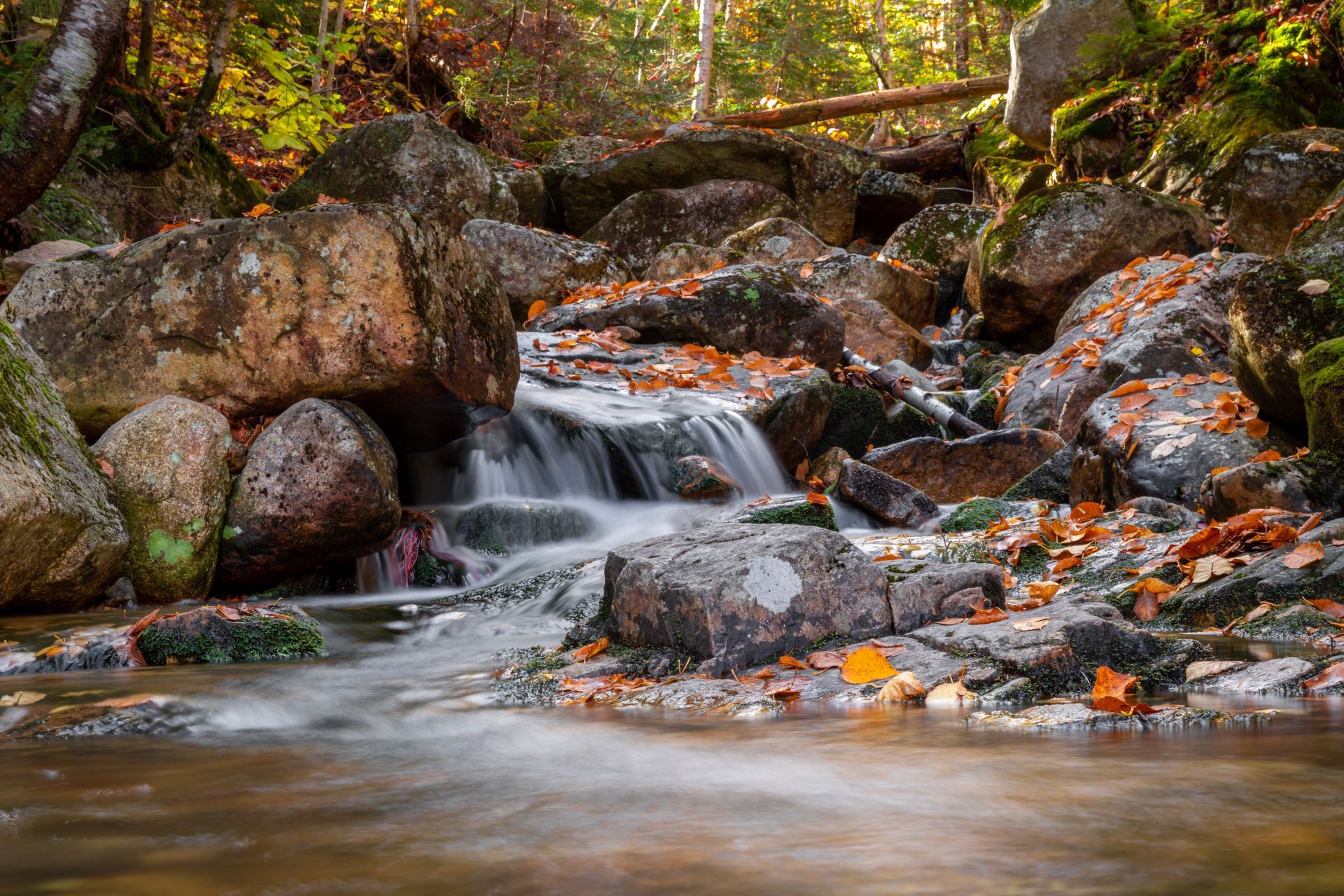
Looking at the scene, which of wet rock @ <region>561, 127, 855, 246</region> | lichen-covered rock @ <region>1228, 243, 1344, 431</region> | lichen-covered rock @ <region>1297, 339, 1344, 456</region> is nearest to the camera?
lichen-covered rock @ <region>1297, 339, 1344, 456</region>

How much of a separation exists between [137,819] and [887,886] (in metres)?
1.40

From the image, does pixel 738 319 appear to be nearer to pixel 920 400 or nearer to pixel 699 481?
pixel 920 400

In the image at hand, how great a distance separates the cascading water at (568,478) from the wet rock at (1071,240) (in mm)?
4467

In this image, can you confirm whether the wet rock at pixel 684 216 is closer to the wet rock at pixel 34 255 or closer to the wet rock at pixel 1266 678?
the wet rock at pixel 34 255

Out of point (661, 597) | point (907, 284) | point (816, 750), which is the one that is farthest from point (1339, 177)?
point (816, 750)

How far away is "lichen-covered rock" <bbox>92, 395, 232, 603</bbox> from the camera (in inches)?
209

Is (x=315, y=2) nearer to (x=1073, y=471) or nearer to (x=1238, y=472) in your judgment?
(x=1073, y=471)

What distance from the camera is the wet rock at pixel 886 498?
22.7ft

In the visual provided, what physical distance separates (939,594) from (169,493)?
409 cm

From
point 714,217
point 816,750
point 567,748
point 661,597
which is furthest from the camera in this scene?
point 714,217

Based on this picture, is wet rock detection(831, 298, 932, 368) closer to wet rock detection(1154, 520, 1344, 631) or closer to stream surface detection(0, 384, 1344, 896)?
wet rock detection(1154, 520, 1344, 631)

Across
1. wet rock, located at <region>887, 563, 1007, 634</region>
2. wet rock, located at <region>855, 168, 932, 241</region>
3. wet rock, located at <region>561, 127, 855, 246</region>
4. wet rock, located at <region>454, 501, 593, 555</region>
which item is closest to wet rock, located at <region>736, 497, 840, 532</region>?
wet rock, located at <region>887, 563, 1007, 634</region>

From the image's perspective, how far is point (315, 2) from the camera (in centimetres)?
1605

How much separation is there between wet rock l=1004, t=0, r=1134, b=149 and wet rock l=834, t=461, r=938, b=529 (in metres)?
10.5
